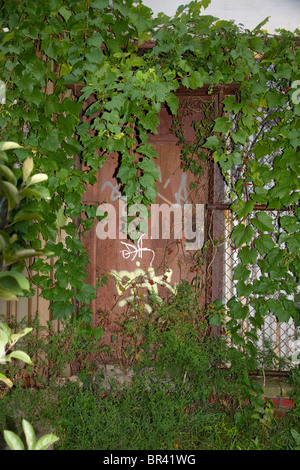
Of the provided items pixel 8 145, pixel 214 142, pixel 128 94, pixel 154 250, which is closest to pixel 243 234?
pixel 214 142

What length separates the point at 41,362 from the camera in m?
2.62

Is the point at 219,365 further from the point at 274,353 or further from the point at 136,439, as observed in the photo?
the point at 136,439

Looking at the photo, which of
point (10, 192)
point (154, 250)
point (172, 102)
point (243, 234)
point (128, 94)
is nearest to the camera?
point (10, 192)

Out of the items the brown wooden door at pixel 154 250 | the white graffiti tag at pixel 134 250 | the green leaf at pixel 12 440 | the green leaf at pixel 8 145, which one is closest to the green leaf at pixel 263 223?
the brown wooden door at pixel 154 250

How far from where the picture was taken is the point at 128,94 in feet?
7.36

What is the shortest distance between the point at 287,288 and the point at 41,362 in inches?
65.7

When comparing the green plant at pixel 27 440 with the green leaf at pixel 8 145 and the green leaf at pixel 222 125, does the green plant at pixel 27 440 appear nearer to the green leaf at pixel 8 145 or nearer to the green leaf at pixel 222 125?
the green leaf at pixel 8 145

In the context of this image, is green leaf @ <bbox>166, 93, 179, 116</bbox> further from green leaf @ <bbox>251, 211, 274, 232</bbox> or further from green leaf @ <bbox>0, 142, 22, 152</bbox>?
green leaf @ <bbox>0, 142, 22, 152</bbox>

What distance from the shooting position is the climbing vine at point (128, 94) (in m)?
2.25

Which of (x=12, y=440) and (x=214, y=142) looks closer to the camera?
(x=12, y=440)

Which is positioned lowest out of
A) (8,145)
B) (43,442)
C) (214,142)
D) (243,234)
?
(43,442)

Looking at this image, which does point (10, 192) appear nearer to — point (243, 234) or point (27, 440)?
point (27, 440)

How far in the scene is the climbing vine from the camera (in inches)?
88.7
